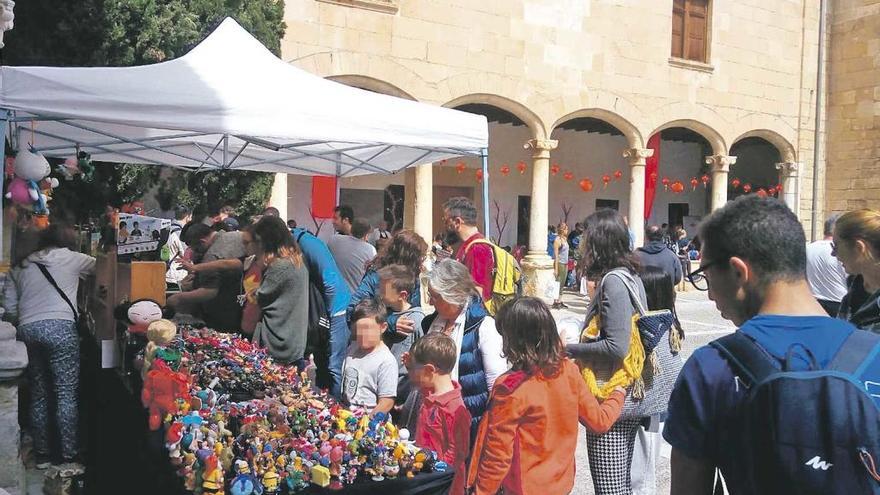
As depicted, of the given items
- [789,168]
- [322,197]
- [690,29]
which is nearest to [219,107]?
[322,197]

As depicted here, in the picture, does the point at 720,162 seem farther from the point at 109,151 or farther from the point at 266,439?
the point at 266,439

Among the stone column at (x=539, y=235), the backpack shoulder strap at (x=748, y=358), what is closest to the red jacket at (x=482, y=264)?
the backpack shoulder strap at (x=748, y=358)

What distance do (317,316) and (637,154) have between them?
10.6 m

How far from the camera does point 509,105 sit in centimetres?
1238

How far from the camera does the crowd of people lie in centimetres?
131

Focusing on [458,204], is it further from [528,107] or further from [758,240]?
[528,107]

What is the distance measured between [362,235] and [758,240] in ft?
16.1

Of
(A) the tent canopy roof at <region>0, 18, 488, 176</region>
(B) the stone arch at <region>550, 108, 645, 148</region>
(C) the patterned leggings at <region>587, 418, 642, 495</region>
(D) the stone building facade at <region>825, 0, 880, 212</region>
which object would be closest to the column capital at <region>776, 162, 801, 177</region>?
(D) the stone building facade at <region>825, 0, 880, 212</region>

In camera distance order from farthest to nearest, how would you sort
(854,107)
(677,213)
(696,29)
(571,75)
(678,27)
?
(677,213), (854,107), (696,29), (678,27), (571,75)

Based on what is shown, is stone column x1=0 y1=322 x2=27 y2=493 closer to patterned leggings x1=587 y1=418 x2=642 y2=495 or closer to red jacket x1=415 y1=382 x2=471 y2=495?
red jacket x1=415 y1=382 x2=471 y2=495

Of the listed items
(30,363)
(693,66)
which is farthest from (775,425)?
(693,66)

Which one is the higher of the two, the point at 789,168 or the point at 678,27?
the point at 678,27

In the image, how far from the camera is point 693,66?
14.2 m

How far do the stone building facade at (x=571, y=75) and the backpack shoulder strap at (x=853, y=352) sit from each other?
31.1 ft
